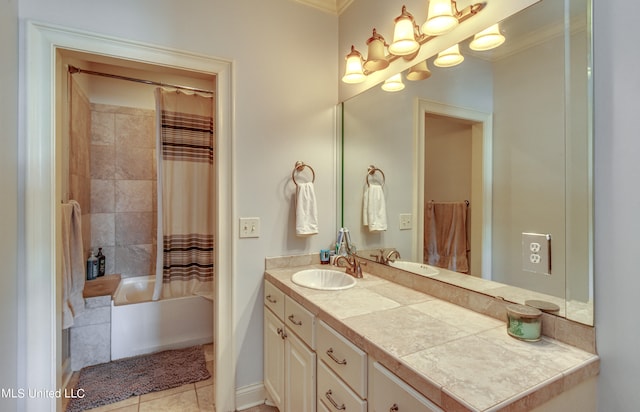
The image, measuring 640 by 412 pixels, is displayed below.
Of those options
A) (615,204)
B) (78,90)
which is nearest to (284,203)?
(615,204)

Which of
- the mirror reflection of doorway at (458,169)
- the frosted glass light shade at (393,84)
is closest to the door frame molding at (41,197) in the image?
the frosted glass light shade at (393,84)

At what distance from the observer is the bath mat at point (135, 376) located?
1.88 meters

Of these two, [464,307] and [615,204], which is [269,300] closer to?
[464,307]

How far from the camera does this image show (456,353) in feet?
2.85

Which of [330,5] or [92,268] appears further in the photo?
[92,268]

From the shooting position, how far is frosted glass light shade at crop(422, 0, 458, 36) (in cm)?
126

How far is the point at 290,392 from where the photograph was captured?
59.4 inches

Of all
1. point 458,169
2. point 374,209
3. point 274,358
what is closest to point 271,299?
point 274,358

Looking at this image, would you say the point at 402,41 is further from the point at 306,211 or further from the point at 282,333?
the point at 282,333

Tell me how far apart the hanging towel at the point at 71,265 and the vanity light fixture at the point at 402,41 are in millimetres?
2016

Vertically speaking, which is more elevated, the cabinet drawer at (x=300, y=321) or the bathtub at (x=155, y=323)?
the cabinet drawer at (x=300, y=321)

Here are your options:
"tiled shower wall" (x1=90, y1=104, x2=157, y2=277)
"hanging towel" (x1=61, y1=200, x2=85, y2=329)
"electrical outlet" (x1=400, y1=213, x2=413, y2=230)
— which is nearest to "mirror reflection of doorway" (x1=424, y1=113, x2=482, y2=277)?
"electrical outlet" (x1=400, y1=213, x2=413, y2=230)

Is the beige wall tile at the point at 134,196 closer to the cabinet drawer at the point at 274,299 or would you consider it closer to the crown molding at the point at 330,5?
the cabinet drawer at the point at 274,299

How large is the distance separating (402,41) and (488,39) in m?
0.41
